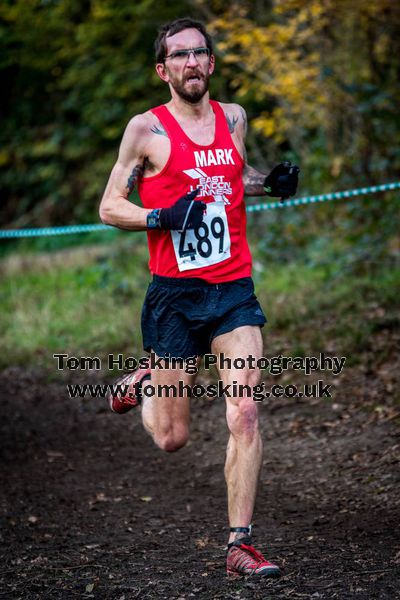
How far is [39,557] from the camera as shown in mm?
4496

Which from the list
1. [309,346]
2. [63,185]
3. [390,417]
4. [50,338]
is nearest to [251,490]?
[390,417]

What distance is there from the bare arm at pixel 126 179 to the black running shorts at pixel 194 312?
0.35m

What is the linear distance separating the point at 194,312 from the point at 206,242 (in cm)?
34

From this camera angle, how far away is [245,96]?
560 inches

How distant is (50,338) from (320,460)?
498 centimetres

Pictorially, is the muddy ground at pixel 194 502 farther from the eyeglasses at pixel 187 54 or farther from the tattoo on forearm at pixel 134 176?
the eyeglasses at pixel 187 54

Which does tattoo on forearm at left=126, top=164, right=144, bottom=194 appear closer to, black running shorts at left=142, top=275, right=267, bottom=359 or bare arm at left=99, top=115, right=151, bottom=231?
bare arm at left=99, top=115, right=151, bottom=231

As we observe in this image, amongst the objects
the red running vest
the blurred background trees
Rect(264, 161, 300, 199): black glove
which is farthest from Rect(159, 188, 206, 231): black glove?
the blurred background trees

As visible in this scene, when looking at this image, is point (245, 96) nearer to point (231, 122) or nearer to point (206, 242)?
point (231, 122)

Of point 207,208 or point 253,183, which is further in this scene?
point 253,183

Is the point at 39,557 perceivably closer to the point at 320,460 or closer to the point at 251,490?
the point at 251,490

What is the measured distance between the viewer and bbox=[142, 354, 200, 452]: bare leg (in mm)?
4426

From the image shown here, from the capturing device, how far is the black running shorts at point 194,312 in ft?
14.1

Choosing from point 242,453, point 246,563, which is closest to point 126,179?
point 242,453
